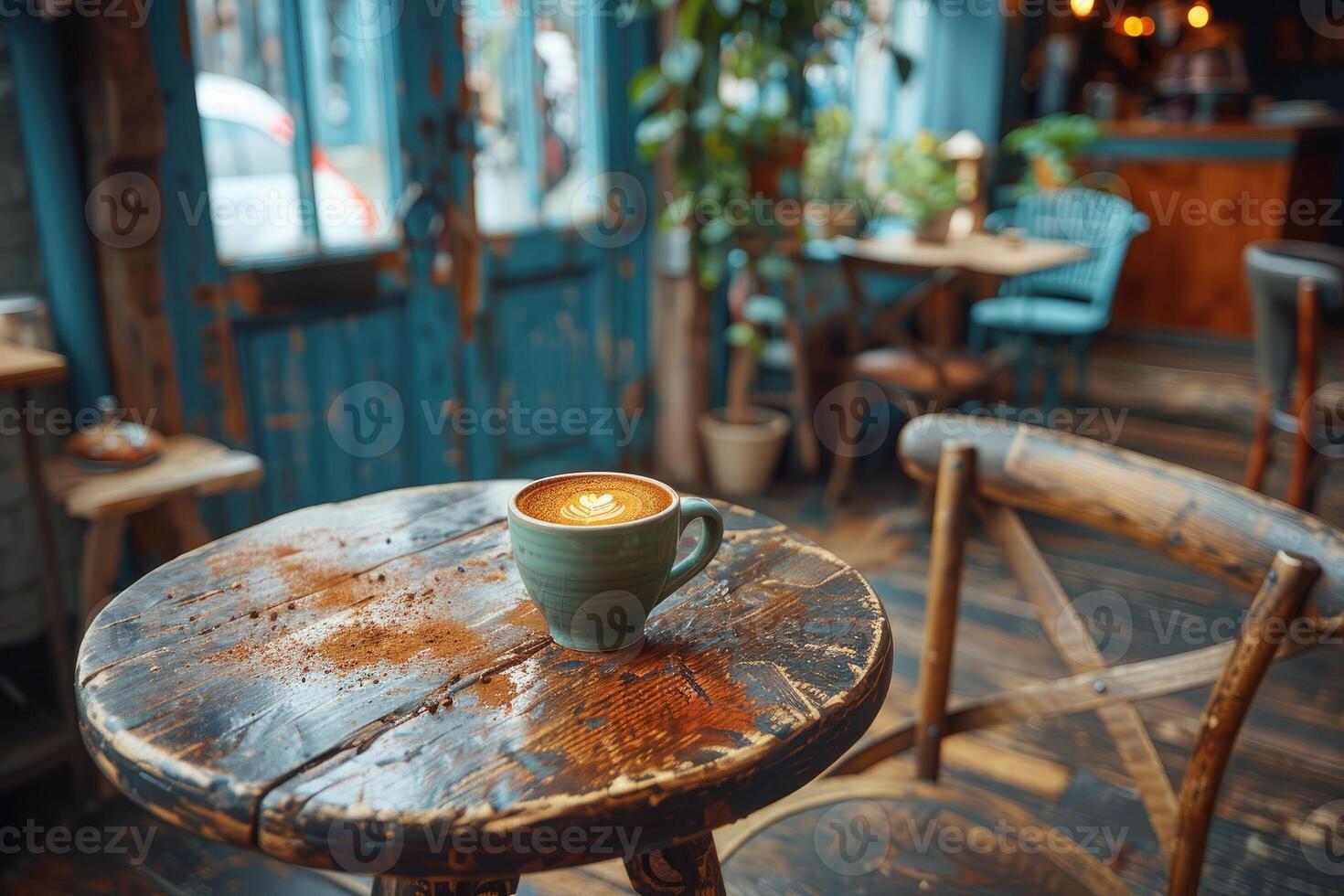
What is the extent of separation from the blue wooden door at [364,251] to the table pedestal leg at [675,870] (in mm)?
1682

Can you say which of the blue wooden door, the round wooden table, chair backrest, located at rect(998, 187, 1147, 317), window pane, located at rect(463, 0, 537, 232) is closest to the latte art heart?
the round wooden table

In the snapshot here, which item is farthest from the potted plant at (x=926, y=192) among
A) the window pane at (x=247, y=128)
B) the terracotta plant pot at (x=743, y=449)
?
the window pane at (x=247, y=128)

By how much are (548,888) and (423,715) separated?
3.27ft

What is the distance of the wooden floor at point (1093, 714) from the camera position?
179cm

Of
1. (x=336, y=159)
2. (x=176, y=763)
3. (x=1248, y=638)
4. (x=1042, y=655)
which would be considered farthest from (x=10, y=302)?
(x=1042, y=655)

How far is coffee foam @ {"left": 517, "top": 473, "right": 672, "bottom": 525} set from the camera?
84 centimetres

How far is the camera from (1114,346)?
574cm

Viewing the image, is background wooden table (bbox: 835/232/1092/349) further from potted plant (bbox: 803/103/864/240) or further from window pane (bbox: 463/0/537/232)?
window pane (bbox: 463/0/537/232)

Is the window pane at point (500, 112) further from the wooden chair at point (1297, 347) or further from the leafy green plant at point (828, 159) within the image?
the wooden chair at point (1297, 347)

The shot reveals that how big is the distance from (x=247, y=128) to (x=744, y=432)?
5.95 ft

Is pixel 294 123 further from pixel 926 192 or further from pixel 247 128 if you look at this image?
pixel 926 192

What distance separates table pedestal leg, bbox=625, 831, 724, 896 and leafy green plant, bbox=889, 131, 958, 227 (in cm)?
284

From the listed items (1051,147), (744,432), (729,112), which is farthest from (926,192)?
(1051,147)

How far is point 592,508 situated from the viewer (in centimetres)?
85
